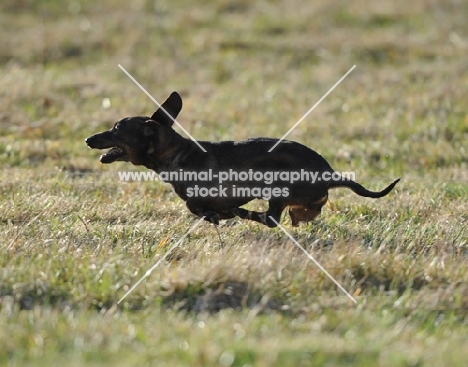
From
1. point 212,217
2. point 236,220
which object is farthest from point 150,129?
point 236,220

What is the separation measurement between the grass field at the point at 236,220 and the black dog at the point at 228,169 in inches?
10.7

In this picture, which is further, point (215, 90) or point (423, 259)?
point (215, 90)

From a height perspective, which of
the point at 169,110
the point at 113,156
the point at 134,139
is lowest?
the point at 113,156

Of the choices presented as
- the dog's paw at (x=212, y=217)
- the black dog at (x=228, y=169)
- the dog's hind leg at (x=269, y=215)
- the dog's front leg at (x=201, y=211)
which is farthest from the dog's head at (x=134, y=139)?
the dog's hind leg at (x=269, y=215)

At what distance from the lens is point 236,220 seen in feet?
25.5

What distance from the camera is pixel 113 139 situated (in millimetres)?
7262

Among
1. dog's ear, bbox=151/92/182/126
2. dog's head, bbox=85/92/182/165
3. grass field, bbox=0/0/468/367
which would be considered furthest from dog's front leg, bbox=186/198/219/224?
dog's ear, bbox=151/92/182/126

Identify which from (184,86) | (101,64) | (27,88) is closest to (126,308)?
(27,88)

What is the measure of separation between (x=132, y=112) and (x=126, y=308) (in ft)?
24.8

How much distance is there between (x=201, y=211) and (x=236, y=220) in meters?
0.66

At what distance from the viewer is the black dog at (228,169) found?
710 cm

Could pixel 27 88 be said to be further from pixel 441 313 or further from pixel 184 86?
pixel 441 313

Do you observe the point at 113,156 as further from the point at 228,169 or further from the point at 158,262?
the point at 158,262

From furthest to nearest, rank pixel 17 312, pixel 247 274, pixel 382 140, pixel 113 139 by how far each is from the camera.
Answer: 1. pixel 382 140
2. pixel 113 139
3. pixel 247 274
4. pixel 17 312
